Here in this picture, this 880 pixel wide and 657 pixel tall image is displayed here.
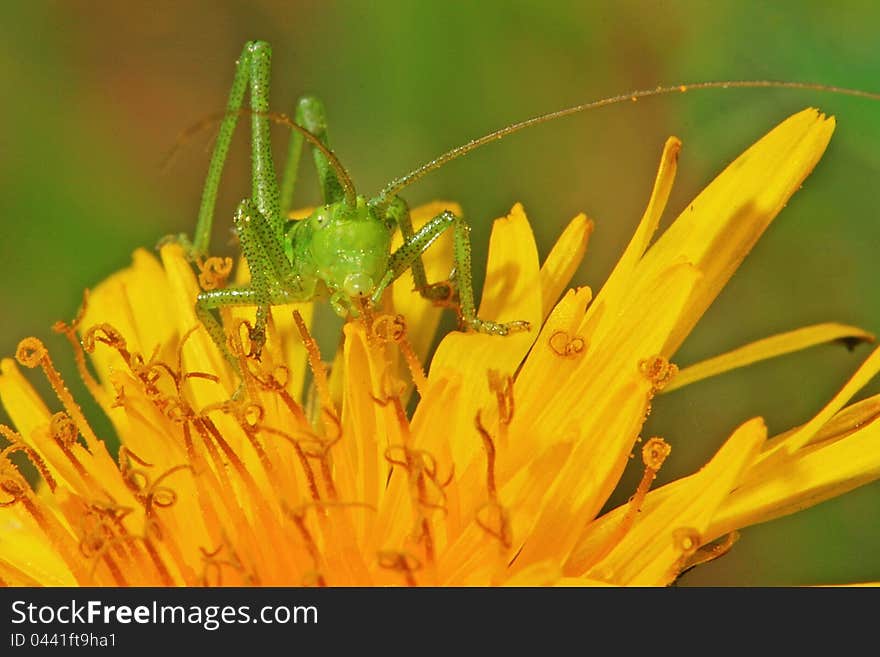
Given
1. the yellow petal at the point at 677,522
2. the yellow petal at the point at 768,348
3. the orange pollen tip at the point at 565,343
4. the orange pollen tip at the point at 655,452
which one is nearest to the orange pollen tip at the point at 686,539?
the yellow petal at the point at 677,522

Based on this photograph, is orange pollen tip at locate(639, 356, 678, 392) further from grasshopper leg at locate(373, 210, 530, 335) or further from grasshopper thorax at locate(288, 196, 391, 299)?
grasshopper thorax at locate(288, 196, 391, 299)

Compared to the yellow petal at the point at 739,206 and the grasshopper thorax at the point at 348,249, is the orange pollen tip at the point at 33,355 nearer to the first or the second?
the grasshopper thorax at the point at 348,249

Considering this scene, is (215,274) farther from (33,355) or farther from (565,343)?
(565,343)
